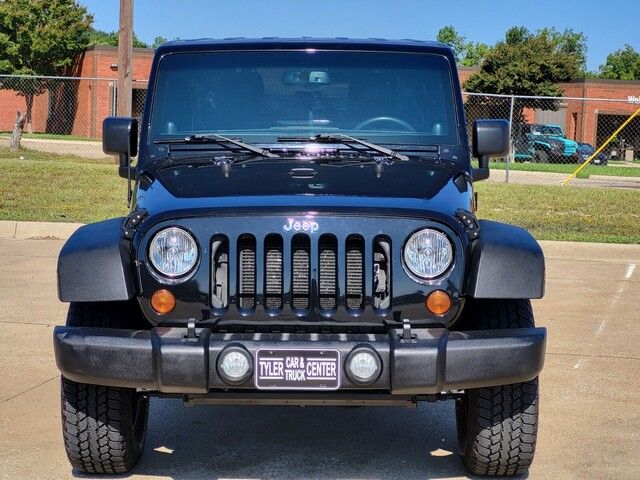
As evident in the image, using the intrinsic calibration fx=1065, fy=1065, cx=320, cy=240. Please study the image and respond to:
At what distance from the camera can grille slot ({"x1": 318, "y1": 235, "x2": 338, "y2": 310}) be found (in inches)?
164

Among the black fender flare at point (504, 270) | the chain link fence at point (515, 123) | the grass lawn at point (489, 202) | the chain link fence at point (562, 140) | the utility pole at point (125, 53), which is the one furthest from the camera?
the chain link fence at point (515, 123)

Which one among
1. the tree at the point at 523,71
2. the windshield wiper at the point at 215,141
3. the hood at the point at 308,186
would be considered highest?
the tree at the point at 523,71

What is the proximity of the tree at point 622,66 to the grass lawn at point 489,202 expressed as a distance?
69.7 metres

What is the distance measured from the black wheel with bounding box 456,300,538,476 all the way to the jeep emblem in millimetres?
777

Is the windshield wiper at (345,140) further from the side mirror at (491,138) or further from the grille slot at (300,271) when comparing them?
the grille slot at (300,271)

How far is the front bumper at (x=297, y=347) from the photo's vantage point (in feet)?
12.9

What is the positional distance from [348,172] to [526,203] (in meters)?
11.1

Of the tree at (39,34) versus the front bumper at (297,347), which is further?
the tree at (39,34)

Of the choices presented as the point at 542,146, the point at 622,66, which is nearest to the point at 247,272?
the point at 542,146

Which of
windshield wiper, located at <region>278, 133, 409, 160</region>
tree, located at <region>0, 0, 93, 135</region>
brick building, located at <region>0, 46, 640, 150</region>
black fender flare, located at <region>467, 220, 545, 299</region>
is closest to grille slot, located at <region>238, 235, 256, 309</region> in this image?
black fender flare, located at <region>467, 220, 545, 299</region>

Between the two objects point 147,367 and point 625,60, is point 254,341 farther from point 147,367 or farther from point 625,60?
point 625,60

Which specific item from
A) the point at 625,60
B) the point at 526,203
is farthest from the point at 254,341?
the point at 625,60

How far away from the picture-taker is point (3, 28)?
44.7m

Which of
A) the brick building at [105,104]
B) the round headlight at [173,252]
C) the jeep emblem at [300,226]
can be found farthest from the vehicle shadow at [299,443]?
the brick building at [105,104]
